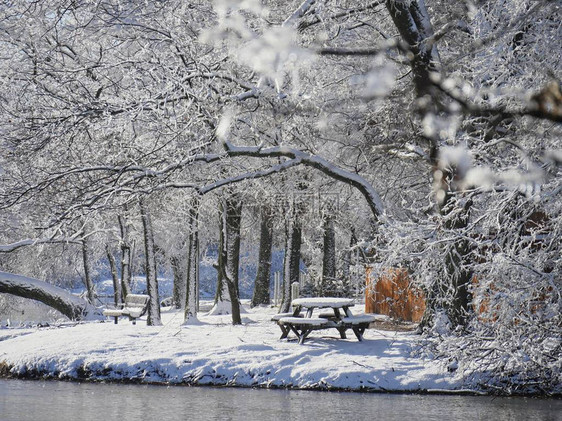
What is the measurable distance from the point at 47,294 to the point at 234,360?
1141cm

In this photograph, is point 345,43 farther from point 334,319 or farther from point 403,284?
point 403,284

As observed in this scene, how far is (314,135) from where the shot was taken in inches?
703

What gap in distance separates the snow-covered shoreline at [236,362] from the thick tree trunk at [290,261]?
843 cm

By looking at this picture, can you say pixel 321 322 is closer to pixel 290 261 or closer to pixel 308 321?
pixel 308 321

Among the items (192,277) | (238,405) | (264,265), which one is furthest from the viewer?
(264,265)

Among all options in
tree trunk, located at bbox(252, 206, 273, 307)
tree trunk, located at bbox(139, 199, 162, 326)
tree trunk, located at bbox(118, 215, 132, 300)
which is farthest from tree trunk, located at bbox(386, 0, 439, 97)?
tree trunk, located at bbox(252, 206, 273, 307)

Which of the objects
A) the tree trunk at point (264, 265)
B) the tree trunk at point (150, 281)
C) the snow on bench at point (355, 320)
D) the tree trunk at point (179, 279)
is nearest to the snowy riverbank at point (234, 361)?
the snow on bench at point (355, 320)

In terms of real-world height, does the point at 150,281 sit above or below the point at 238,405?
above

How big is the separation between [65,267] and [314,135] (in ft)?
79.7

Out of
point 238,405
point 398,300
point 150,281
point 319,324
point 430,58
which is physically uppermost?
point 430,58

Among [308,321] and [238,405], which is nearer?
[238,405]

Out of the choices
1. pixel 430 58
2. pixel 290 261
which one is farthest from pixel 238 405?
pixel 290 261

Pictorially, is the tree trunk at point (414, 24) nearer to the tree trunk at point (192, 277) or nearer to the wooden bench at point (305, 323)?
the wooden bench at point (305, 323)

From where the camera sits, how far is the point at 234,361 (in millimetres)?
13023
